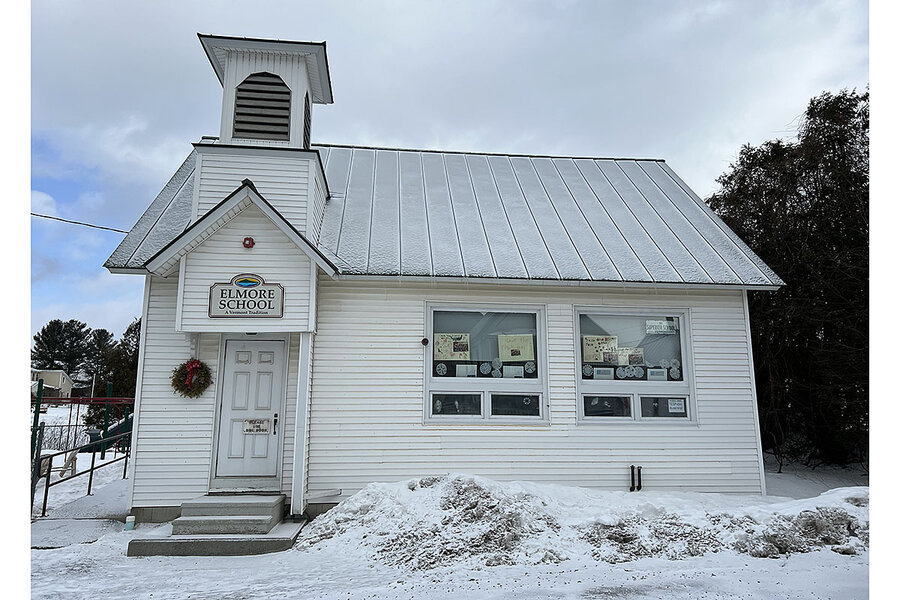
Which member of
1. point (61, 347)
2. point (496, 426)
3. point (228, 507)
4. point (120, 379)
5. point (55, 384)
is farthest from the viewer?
point (61, 347)

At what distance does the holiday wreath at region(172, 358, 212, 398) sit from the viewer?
788 cm

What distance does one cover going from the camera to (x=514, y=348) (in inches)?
342

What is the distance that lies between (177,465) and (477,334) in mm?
4527

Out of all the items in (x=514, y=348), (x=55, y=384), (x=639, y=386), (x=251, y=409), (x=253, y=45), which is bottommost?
(x=251, y=409)

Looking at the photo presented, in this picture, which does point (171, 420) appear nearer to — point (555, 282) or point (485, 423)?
point (485, 423)

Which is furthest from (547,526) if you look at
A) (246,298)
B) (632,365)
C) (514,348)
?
(246,298)

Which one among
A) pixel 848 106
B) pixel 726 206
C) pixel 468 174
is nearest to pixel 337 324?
pixel 468 174

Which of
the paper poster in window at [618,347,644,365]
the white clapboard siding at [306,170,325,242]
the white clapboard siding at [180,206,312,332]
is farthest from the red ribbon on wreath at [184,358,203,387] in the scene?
the paper poster in window at [618,347,644,365]

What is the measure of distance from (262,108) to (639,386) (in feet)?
23.7

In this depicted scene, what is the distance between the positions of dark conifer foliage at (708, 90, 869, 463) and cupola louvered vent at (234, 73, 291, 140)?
10045 mm

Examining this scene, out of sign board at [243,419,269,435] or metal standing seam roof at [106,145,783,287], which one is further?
metal standing seam roof at [106,145,783,287]

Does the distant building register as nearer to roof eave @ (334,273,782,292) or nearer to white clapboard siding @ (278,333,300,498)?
white clapboard siding @ (278,333,300,498)

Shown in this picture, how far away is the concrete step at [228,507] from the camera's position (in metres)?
6.96

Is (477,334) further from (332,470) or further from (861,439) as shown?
(861,439)
